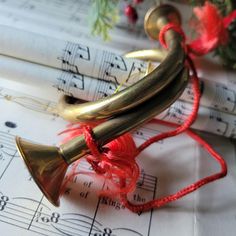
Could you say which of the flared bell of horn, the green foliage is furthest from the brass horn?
the green foliage

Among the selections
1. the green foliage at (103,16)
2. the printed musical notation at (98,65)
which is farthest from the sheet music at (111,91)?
the green foliage at (103,16)

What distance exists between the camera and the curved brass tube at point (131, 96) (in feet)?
1.17

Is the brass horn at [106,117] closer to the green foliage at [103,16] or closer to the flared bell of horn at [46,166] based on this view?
the flared bell of horn at [46,166]

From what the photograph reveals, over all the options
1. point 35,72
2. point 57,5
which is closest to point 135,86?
point 35,72

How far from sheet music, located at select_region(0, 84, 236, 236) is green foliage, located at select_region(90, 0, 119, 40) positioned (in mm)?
147

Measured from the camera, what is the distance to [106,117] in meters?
0.37

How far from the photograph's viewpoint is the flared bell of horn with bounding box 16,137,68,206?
34 centimetres

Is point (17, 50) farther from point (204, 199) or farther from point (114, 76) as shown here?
point (204, 199)

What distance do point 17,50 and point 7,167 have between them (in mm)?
145

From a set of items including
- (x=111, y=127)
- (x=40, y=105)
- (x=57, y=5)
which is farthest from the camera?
(x=57, y=5)

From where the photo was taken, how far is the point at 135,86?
36 centimetres

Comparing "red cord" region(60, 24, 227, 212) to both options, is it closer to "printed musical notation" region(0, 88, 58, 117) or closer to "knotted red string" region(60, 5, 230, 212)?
"knotted red string" region(60, 5, 230, 212)

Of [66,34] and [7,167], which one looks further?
[66,34]

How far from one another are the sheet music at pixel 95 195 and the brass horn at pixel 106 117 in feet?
0.09
